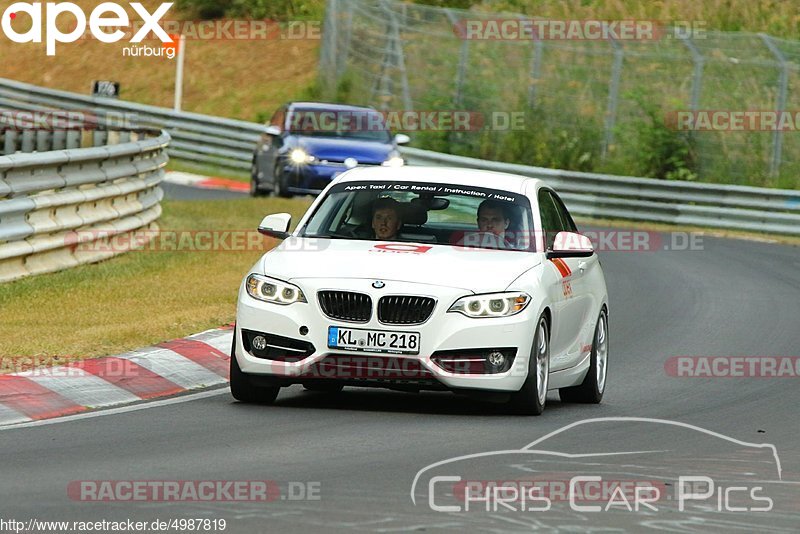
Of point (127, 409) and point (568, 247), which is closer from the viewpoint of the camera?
point (127, 409)

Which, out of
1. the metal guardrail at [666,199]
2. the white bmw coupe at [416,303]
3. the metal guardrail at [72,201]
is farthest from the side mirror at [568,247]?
the metal guardrail at [666,199]

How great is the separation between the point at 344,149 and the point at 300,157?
692 millimetres

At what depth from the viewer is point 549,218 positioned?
1227cm

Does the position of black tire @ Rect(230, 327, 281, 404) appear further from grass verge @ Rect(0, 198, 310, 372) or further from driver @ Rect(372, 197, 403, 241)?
grass verge @ Rect(0, 198, 310, 372)

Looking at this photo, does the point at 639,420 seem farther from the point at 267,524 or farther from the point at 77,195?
the point at 77,195

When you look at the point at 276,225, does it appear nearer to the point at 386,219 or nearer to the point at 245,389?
the point at 386,219

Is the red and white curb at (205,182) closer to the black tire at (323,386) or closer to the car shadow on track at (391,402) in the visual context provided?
the car shadow on track at (391,402)

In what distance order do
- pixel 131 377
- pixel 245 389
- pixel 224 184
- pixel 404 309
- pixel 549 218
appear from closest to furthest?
pixel 404 309, pixel 245 389, pixel 131 377, pixel 549 218, pixel 224 184

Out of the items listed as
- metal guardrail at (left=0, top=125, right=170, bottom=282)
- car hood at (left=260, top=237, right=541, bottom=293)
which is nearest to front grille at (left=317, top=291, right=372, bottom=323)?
car hood at (left=260, top=237, right=541, bottom=293)

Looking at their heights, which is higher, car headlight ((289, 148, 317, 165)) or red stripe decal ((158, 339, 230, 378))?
car headlight ((289, 148, 317, 165))

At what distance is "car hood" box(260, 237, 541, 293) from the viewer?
35.2 ft

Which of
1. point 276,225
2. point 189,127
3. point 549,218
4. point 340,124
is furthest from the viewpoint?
point 189,127

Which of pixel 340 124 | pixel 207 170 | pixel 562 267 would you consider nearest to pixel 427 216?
pixel 562 267

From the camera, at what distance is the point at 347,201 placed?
1203 cm
